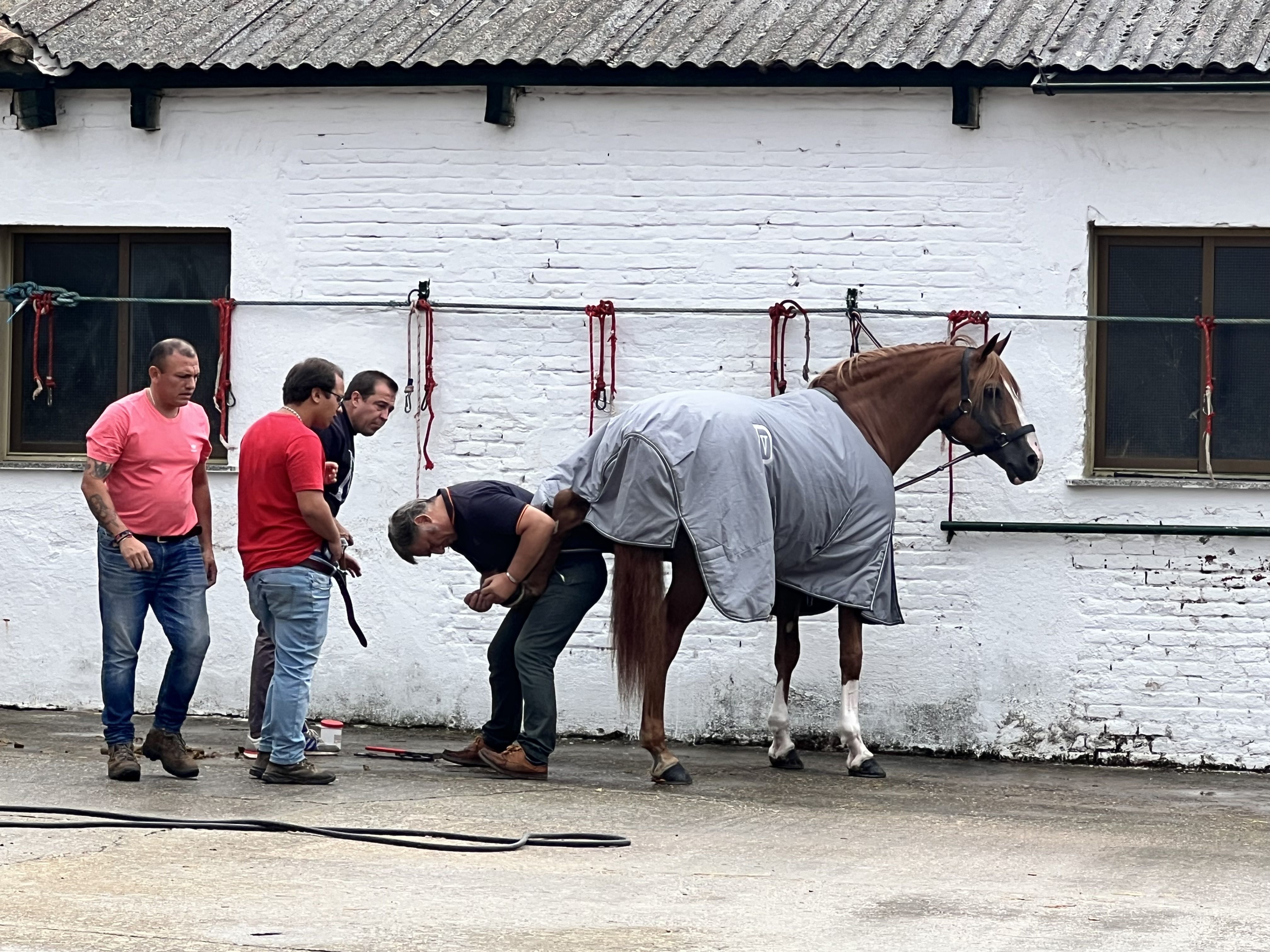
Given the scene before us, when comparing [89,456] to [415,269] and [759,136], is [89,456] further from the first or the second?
[759,136]

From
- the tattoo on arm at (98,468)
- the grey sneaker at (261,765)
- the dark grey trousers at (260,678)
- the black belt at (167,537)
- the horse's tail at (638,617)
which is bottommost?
the grey sneaker at (261,765)

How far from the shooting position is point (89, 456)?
7812mm

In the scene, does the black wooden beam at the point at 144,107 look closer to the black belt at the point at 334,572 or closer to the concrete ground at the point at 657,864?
the black belt at the point at 334,572

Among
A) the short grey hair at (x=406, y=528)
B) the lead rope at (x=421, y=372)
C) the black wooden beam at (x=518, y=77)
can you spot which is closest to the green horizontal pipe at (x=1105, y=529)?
the black wooden beam at (x=518, y=77)

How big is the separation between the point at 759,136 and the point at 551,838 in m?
4.41

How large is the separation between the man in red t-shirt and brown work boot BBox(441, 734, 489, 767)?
33.0 inches

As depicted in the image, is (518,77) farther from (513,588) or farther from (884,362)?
(513,588)

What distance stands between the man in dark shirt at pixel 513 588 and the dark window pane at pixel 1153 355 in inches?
118

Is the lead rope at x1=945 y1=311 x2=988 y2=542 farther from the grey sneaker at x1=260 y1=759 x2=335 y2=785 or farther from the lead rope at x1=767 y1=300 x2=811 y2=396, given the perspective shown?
the grey sneaker at x1=260 y1=759 x2=335 y2=785

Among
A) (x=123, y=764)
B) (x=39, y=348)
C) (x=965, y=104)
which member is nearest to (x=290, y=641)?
(x=123, y=764)

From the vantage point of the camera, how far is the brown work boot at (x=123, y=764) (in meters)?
7.90

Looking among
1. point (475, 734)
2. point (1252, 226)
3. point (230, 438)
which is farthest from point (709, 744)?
point (1252, 226)

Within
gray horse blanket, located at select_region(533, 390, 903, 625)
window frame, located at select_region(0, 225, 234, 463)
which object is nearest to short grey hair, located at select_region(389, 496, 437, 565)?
gray horse blanket, located at select_region(533, 390, 903, 625)

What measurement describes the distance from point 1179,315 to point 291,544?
470cm
